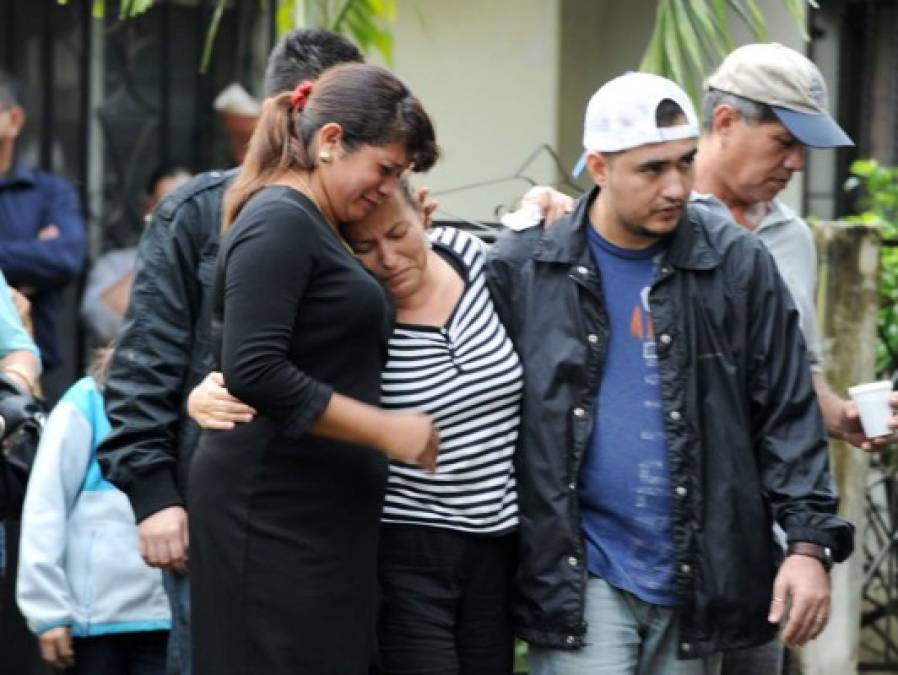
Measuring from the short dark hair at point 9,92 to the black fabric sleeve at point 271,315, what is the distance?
12.6 ft

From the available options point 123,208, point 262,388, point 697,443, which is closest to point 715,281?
point 697,443

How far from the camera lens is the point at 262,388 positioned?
157 inches

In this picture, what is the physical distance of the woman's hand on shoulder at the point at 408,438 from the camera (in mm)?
3994

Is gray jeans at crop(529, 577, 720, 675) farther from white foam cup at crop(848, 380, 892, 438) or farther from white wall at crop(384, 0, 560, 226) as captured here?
white wall at crop(384, 0, 560, 226)

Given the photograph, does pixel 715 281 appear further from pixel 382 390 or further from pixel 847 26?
pixel 847 26

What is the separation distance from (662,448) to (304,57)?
123 cm

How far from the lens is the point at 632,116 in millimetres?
4422

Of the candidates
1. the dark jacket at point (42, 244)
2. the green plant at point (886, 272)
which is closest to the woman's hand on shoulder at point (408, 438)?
the green plant at point (886, 272)

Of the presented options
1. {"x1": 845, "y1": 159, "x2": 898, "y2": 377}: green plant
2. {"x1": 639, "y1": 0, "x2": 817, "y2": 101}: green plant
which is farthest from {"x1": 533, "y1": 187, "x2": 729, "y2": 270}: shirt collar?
{"x1": 845, "y1": 159, "x2": 898, "y2": 377}: green plant

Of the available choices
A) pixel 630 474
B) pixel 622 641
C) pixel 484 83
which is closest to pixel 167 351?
pixel 630 474

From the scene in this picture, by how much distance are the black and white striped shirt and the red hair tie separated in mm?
557

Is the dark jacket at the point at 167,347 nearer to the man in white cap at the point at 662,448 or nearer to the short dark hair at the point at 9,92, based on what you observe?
the man in white cap at the point at 662,448

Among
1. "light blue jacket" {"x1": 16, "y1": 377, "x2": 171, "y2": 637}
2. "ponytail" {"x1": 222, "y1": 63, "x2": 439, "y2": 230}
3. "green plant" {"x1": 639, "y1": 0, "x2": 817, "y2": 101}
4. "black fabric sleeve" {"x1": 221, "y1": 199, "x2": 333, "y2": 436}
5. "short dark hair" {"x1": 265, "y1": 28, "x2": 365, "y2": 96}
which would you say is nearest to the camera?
"black fabric sleeve" {"x1": 221, "y1": 199, "x2": 333, "y2": 436}

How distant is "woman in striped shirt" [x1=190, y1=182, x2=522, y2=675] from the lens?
4422mm
